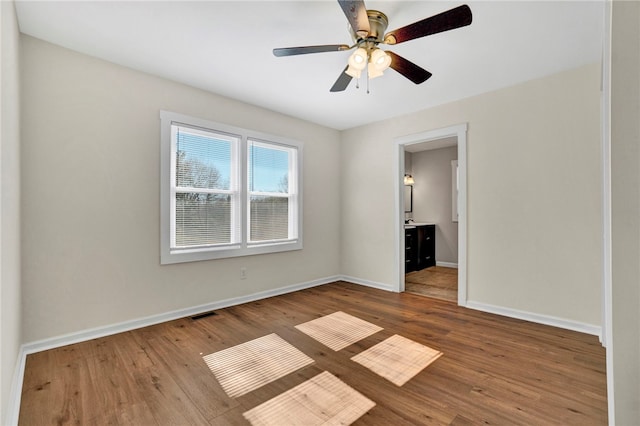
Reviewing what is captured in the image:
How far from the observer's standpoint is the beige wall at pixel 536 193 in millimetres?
2834

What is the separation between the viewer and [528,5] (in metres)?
2.03

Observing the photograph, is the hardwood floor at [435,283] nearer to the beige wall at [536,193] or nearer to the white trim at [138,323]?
the beige wall at [536,193]

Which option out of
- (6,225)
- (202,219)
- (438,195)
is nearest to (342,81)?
(202,219)

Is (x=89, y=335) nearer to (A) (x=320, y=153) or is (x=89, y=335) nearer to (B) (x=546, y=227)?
(A) (x=320, y=153)

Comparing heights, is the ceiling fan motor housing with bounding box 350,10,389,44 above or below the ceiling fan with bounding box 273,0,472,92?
above

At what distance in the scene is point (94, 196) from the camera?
2711mm

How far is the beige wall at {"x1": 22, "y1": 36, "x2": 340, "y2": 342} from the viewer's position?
2439 millimetres

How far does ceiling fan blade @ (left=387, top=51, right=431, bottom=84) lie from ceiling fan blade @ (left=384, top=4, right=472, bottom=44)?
0.20m

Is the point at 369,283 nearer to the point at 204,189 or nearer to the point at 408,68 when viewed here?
the point at 204,189

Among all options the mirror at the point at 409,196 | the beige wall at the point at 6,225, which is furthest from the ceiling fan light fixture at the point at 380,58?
the mirror at the point at 409,196

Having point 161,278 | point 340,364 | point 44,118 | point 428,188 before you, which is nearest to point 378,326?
point 340,364

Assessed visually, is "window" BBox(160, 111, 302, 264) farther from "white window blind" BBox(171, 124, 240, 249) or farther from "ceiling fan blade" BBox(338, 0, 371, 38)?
"ceiling fan blade" BBox(338, 0, 371, 38)

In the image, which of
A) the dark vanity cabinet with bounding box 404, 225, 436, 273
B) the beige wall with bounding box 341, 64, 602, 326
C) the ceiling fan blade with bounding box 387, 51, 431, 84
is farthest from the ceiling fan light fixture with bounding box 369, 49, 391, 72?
the dark vanity cabinet with bounding box 404, 225, 436, 273

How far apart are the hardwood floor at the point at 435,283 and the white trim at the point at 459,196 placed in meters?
0.35
